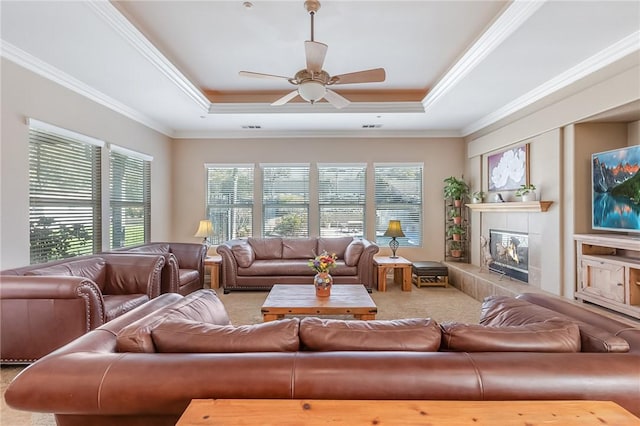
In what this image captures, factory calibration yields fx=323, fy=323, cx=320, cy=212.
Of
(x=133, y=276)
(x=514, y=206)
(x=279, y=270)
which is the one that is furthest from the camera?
(x=279, y=270)

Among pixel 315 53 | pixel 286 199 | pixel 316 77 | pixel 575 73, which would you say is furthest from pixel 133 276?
pixel 575 73

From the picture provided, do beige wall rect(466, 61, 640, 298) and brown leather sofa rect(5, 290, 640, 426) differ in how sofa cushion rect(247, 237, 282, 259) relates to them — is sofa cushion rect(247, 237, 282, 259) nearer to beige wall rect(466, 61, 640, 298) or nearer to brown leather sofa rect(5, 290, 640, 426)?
beige wall rect(466, 61, 640, 298)

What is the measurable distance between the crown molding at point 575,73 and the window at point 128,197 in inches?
216

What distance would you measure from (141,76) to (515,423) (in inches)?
166

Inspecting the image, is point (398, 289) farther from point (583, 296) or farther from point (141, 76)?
point (141, 76)

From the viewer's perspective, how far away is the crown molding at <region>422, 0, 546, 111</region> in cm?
245

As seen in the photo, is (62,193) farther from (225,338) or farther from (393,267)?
(393,267)

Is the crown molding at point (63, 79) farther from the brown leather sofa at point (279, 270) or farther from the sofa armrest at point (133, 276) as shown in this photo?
the brown leather sofa at point (279, 270)

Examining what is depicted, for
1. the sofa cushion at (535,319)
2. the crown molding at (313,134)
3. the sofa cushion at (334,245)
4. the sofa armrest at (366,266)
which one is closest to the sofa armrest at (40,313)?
the sofa cushion at (535,319)

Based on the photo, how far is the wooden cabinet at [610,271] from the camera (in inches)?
119

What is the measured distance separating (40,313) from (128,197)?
268 centimetres

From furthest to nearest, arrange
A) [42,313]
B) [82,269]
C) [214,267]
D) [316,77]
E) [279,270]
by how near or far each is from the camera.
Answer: [214,267] → [279,270] → [82,269] → [316,77] → [42,313]

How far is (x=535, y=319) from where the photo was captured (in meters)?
1.54

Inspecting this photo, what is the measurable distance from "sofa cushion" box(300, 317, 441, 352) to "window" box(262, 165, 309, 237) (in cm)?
484
